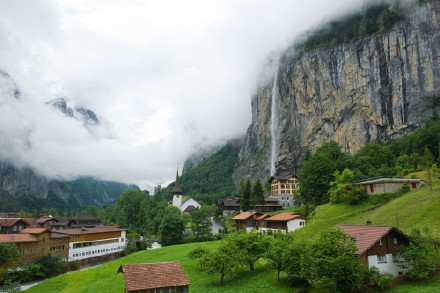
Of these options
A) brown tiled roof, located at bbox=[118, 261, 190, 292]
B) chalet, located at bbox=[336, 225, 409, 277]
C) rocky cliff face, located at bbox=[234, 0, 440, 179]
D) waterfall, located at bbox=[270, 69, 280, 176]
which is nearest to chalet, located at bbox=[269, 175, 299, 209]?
rocky cliff face, located at bbox=[234, 0, 440, 179]

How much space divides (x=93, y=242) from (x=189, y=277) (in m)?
39.0

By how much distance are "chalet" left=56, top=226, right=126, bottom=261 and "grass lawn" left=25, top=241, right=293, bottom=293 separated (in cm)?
1625

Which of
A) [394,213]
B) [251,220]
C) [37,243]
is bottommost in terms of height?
[37,243]

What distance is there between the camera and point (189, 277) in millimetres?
39812

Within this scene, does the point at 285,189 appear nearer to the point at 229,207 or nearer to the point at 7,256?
the point at 229,207

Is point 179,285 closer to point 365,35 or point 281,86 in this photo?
point 365,35

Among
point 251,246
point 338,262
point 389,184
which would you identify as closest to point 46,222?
point 251,246

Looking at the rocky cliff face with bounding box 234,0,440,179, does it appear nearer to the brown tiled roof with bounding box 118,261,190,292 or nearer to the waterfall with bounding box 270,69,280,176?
→ the waterfall with bounding box 270,69,280,176

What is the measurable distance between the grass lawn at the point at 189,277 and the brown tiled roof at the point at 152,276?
14.9 feet

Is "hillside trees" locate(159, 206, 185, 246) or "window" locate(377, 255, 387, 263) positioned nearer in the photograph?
"window" locate(377, 255, 387, 263)

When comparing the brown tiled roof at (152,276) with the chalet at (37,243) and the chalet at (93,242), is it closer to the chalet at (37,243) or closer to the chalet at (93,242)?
the chalet at (37,243)

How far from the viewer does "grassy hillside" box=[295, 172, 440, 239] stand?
3778cm

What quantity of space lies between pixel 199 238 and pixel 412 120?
69.1 metres

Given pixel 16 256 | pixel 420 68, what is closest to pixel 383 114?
pixel 420 68
